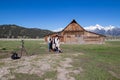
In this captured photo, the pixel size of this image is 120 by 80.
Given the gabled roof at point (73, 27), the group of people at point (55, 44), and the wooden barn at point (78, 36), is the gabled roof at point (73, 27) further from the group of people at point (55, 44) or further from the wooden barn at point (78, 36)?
the group of people at point (55, 44)

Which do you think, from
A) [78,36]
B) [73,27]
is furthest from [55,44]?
[73,27]

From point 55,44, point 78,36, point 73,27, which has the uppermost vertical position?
point 73,27

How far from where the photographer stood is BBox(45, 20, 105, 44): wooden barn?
71.2 meters

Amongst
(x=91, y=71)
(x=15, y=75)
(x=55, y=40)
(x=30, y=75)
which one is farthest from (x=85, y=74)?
(x=55, y=40)

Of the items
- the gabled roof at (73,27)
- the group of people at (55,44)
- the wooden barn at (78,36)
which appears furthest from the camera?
the gabled roof at (73,27)

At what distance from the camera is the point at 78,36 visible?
71.2 metres

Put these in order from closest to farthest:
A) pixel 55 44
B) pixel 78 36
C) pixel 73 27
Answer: pixel 55 44
pixel 78 36
pixel 73 27

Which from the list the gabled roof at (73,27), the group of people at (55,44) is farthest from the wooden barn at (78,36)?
the group of people at (55,44)

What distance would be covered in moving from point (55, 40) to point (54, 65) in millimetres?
9022

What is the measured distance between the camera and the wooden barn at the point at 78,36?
234 ft

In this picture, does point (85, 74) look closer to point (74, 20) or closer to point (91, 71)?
point (91, 71)

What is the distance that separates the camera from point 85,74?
58.3 feet

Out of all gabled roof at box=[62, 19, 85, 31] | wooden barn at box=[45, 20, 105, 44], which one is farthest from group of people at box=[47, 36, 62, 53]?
gabled roof at box=[62, 19, 85, 31]

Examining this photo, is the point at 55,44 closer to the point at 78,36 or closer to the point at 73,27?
the point at 78,36
